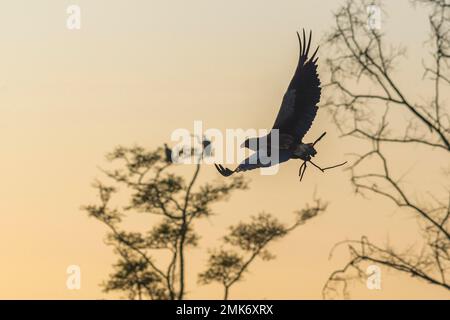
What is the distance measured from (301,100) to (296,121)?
36 cm

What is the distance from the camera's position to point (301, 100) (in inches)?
795

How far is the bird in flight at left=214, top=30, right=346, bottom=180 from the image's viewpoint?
63.9ft

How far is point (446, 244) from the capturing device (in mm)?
24875

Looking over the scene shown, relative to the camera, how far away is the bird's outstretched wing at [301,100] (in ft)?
65.4

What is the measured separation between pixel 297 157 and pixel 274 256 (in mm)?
17192

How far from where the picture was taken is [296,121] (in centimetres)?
2000

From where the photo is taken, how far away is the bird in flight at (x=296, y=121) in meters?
19.5

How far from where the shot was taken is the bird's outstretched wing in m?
19.9
